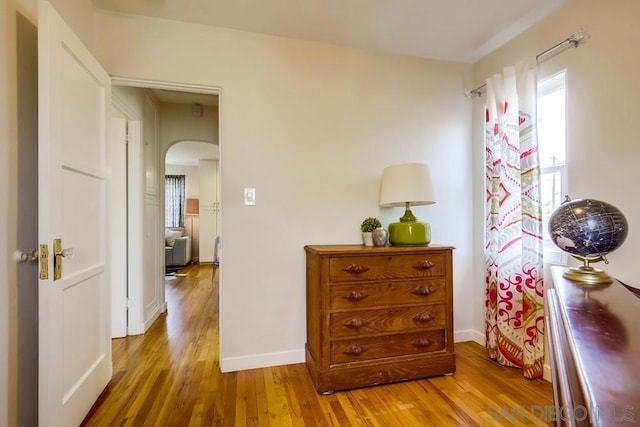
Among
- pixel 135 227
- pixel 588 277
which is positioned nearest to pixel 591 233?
pixel 588 277

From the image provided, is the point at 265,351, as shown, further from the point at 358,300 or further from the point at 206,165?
the point at 206,165

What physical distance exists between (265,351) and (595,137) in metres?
2.45

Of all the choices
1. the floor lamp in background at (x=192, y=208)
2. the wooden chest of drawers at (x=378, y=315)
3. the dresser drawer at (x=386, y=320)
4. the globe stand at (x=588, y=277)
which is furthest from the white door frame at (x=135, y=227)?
the floor lamp in background at (x=192, y=208)

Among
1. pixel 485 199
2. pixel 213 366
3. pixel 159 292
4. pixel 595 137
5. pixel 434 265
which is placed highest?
pixel 595 137

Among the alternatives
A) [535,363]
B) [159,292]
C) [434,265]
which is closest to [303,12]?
[434,265]

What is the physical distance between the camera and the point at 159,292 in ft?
11.0

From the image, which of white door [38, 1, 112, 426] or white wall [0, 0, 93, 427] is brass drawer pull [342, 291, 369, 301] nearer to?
white door [38, 1, 112, 426]

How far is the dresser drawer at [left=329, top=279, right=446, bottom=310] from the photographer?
1.88 meters

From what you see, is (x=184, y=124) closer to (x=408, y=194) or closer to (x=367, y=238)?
(x=367, y=238)

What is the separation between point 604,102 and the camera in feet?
5.48

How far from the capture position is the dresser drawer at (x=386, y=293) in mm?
1882

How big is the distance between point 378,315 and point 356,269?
13.2 inches

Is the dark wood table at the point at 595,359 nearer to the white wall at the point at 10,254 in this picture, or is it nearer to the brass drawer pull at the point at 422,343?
the brass drawer pull at the point at 422,343

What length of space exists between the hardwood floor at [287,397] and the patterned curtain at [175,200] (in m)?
5.26
